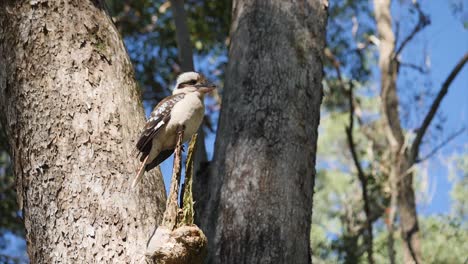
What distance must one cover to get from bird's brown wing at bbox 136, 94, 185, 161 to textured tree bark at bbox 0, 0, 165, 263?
0.04 meters

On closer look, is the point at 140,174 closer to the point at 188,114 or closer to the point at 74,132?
the point at 74,132

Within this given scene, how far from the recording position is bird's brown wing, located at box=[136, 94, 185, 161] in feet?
10.4

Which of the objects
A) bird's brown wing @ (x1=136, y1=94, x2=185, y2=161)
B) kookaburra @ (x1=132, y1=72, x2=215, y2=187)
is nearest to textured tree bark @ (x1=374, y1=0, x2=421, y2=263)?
kookaburra @ (x1=132, y1=72, x2=215, y2=187)

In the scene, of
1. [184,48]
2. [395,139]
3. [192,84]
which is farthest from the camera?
[395,139]

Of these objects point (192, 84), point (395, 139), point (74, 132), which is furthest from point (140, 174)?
point (395, 139)

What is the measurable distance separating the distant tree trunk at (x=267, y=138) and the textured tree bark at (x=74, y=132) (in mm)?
511

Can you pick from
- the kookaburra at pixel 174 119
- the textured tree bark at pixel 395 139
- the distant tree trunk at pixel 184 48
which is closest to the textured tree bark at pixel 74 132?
the kookaburra at pixel 174 119

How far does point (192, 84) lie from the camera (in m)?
4.03

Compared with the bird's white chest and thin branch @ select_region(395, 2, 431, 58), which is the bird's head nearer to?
the bird's white chest

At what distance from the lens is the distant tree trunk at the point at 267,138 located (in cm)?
347

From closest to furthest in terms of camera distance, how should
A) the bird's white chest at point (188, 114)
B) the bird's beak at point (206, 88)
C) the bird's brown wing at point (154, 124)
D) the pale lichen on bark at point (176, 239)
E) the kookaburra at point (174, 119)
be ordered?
the pale lichen on bark at point (176, 239) → the bird's brown wing at point (154, 124) → the kookaburra at point (174, 119) → the bird's white chest at point (188, 114) → the bird's beak at point (206, 88)

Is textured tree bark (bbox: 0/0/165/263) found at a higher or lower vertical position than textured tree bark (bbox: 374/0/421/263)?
lower

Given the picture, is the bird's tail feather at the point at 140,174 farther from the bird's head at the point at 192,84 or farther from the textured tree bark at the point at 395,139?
the textured tree bark at the point at 395,139

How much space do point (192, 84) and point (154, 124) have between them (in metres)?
0.64
